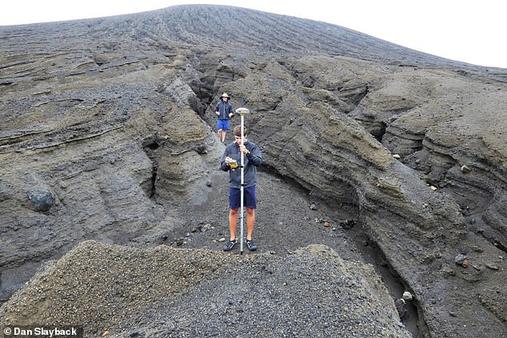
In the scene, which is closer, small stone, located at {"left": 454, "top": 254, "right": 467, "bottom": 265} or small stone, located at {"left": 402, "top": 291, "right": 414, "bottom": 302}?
small stone, located at {"left": 402, "top": 291, "right": 414, "bottom": 302}

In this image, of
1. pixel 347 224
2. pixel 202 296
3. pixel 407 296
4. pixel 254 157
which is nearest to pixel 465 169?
pixel 347 224

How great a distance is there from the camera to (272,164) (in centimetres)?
1275

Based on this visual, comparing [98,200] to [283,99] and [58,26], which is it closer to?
[283,99]

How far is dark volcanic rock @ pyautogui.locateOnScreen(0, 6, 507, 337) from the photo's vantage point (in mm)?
8094

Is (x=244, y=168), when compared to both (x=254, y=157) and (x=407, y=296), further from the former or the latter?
(x=407, y=296)

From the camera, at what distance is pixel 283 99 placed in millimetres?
14336

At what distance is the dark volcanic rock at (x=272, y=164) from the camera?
8094mm

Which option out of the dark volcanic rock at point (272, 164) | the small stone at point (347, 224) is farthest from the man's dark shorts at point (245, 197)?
the small stone at point (347, 224)

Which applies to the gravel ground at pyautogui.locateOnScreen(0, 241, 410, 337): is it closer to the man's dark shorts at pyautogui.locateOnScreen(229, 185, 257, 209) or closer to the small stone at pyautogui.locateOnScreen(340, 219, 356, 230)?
the man's dark shorts at pyautogui.locateOnScreen(229, 185, 257, 209)

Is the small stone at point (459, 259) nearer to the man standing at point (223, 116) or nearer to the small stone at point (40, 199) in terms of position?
the man standing at point (223, 116)

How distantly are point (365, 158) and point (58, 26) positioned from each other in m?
29.4

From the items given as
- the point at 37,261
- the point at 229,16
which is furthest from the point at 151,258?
the point at 229,16

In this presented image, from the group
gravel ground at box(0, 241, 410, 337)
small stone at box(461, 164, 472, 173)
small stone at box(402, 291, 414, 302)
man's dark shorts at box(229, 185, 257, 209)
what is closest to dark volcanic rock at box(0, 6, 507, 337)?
small stone at box(461, 164, 472, 173)

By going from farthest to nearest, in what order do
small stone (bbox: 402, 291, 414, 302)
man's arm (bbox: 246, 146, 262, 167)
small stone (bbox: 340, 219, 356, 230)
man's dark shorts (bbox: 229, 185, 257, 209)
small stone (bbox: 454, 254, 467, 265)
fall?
small stone (bbox: 340, 219, 356, 230) < small stone (bbox: 454, 254, 467, 265) < small stone (bbox: 402, 291, 414, 302) < man's dark shorts (bbox: 229, 185, 257, 209) < man's arm (bbox: 246, 146, 262, 167)
